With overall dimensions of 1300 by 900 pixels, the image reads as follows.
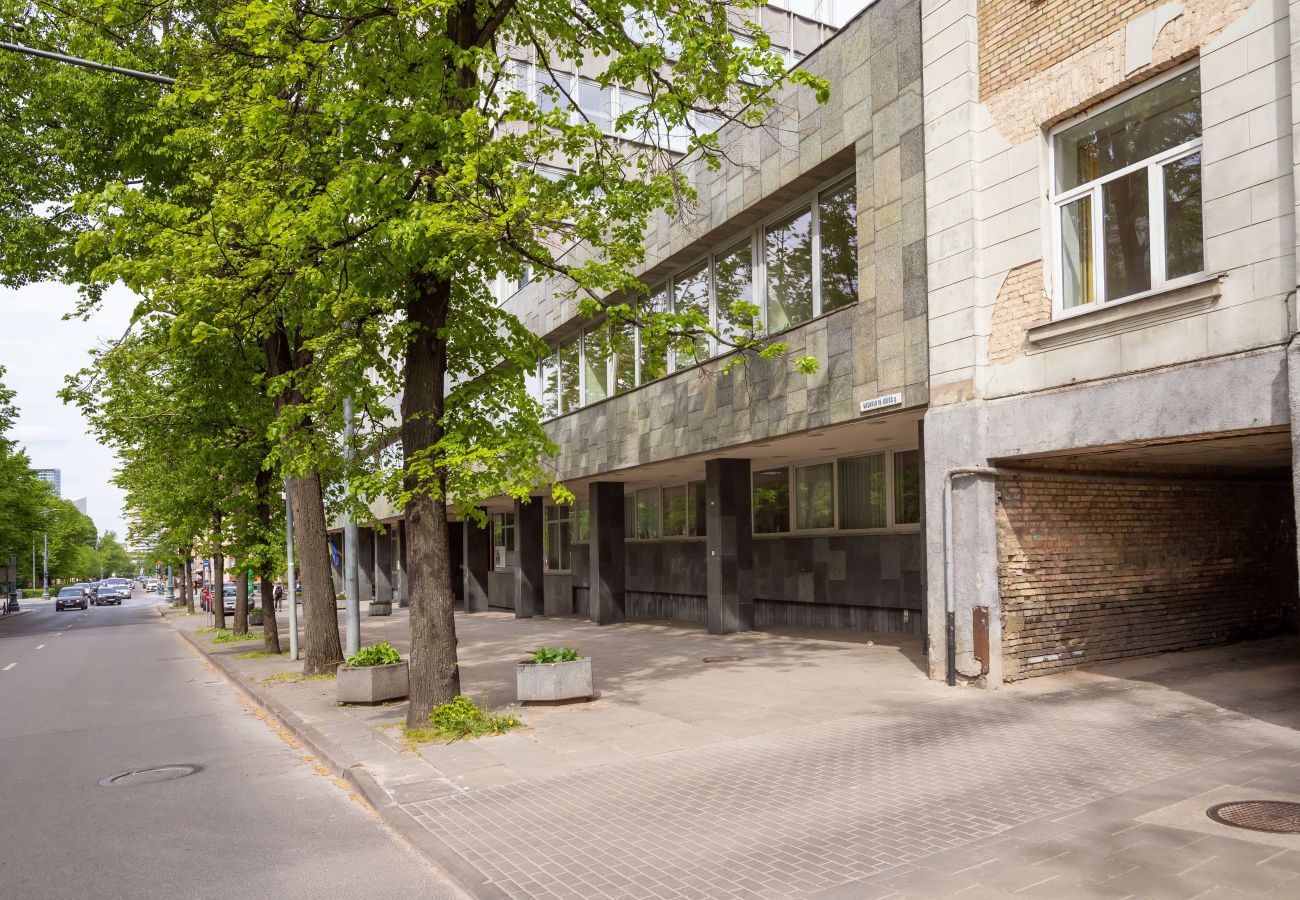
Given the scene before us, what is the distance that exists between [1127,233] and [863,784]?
607 centimetres


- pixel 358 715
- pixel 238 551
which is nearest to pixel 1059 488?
pixel 358 715

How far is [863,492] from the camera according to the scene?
17750 millimetres

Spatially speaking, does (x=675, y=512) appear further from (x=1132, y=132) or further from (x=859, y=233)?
(x=1132, y=132)

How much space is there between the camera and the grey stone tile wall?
1179 centimetres

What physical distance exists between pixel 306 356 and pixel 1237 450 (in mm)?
13611

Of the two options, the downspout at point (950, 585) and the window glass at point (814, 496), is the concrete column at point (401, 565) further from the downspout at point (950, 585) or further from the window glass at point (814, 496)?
the downspout at point (950, 585)

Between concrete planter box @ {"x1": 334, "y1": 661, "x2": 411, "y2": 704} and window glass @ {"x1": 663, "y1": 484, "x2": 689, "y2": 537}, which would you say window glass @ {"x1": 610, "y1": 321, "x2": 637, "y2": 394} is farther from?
concrete planter box @ {"x1": 334, "y1": 661, "x2": 411, "y2": 704}

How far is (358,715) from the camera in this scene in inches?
433

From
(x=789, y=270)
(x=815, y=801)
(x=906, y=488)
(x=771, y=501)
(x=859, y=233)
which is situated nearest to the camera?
(x=815, y=801)

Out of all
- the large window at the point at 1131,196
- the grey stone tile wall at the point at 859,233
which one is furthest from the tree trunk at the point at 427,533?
the large window at the point at 1131,196

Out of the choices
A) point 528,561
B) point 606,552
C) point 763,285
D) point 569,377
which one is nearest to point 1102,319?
point 763,285

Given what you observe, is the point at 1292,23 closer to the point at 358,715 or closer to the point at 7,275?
the point at 358,715

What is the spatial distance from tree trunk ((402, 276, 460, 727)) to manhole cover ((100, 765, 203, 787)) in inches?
81.6

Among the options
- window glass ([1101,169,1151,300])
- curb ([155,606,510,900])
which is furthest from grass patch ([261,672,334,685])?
window glass ([1101,169,1151,300])
